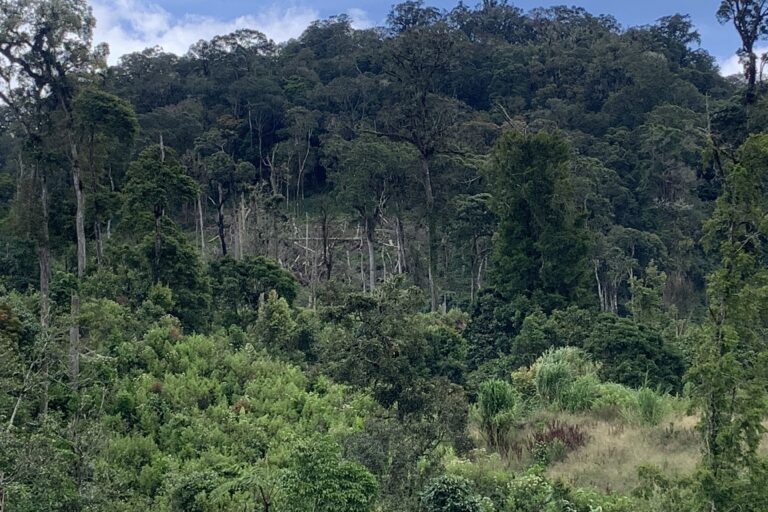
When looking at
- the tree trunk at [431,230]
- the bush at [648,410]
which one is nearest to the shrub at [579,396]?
the bush at [648,410]

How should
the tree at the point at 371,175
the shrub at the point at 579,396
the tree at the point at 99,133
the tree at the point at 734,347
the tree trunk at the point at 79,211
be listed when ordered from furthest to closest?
the tree at the point at 371,175, the tree at the point at 99,133, the tree trunk at the point at 79,211, the shrub at the point at 579,396, the tree at the point at 734,347

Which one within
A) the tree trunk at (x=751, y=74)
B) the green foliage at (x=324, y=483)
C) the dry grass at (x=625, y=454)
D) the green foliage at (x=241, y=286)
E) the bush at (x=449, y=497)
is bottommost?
the dry grass at (x=625, y=454)

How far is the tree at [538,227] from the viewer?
20688 mm

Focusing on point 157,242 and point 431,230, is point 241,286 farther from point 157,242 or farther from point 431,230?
point 431,230

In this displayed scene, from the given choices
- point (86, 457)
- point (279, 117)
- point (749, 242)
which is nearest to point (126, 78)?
point (279, 117)

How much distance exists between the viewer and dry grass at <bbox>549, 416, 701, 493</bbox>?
10.3m

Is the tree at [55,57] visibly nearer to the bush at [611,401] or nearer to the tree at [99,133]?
the tree at [99,133]

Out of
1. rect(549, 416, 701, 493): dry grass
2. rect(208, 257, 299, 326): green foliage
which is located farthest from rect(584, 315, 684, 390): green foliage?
rect(208, 257, 299, 326): green foliage

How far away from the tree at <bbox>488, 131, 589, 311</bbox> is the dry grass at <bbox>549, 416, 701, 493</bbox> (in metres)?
8.58

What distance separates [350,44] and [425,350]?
4891 centimetres

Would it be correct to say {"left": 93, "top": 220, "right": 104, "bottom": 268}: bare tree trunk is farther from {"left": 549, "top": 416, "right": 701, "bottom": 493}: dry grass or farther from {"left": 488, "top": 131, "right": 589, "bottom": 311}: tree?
{"left": 549, "top": 416, "right": 701, "bottom": 493}: dry grass

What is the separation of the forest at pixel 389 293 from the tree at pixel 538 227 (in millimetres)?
83

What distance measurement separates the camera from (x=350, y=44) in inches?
2194

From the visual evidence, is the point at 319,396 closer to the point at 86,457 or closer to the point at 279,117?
the point at 86,457
